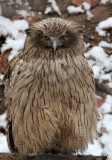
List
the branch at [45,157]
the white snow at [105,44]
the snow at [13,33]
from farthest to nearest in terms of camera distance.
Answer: the white snow at [105,44] → the snow at [13,33] → the branch at [45,157]

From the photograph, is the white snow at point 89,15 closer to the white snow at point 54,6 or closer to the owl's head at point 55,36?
the white snow at point 54,6

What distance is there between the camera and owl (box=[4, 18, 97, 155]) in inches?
115

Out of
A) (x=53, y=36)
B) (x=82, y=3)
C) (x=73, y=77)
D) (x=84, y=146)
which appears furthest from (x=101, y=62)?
(x=53, y=36)

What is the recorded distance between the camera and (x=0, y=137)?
4258mm

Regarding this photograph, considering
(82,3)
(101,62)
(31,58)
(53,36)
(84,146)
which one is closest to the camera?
(53,36)

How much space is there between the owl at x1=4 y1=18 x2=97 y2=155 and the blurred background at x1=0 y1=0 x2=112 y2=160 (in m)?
0.96

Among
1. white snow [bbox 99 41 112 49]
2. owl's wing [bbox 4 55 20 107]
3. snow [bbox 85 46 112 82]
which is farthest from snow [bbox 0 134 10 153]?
white snow [bbox 99 41 112 49]

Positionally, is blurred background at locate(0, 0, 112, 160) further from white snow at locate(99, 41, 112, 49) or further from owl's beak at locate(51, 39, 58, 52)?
owl's beak at locate(51, 39, 58, 52)

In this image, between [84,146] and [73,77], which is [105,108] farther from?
[73,77]

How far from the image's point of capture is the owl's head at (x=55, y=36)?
110 inches

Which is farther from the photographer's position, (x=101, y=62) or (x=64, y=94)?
(x=101, y=62)

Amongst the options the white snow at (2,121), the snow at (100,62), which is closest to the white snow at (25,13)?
the snow at (100,62)

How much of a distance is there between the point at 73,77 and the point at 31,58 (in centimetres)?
44

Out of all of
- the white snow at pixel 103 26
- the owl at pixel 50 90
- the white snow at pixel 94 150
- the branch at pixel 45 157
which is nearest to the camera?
the branch at pixel 45 157
